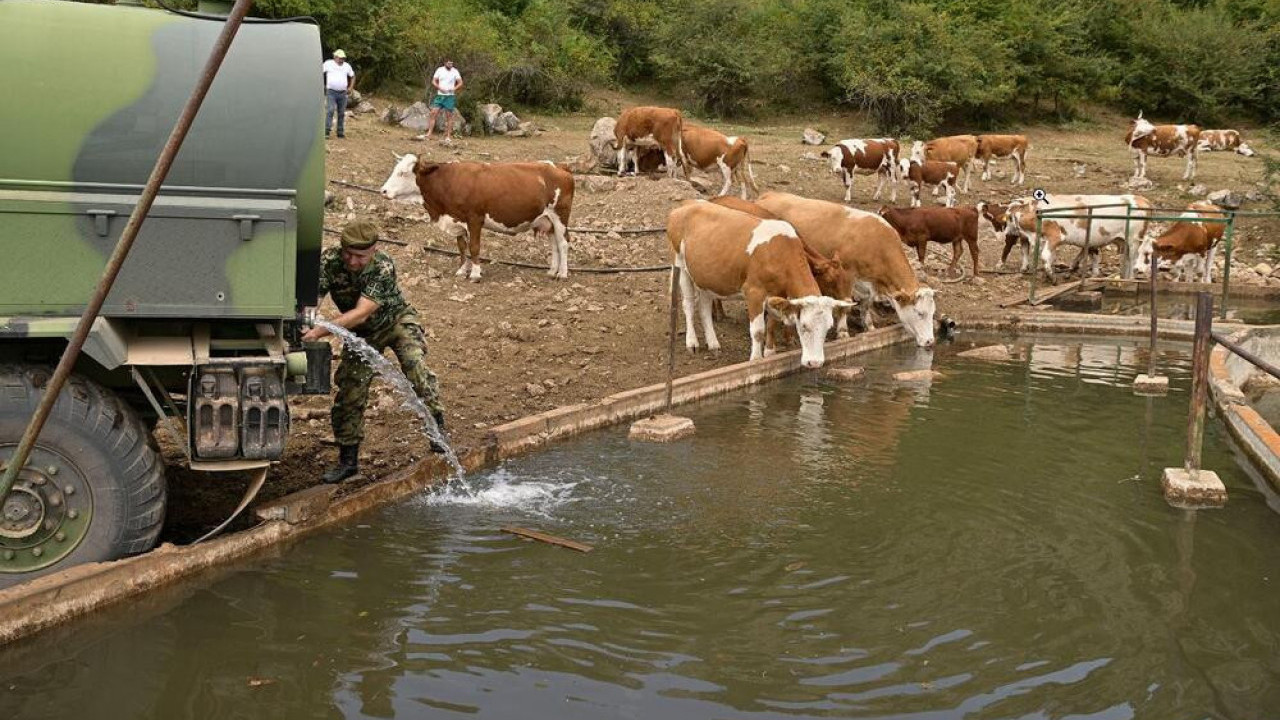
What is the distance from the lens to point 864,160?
80.7 feet

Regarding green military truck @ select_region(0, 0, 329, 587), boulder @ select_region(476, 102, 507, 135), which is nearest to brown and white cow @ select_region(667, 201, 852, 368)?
green military truck @ select_region(0, 0, 329, 587)

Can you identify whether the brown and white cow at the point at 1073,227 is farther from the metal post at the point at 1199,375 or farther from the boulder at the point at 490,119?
the metal post at the point at 1199,375

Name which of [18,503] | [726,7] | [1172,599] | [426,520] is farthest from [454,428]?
[726,7]

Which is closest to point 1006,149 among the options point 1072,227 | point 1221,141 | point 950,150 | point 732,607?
point 950,150

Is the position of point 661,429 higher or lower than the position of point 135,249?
lower

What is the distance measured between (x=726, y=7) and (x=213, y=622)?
3474 cm

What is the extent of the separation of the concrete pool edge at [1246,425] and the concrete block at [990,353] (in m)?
2.29

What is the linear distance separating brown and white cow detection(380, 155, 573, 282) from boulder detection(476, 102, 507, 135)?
11403 mm

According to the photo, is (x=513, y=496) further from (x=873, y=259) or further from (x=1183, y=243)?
(x=1183, y=243)

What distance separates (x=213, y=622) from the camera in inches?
223

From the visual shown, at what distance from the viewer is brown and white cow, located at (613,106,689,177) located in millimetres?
22328

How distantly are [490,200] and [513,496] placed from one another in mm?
7741

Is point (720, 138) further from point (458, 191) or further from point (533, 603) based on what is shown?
point (533, 603)

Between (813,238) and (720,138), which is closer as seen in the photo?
(813,238)
